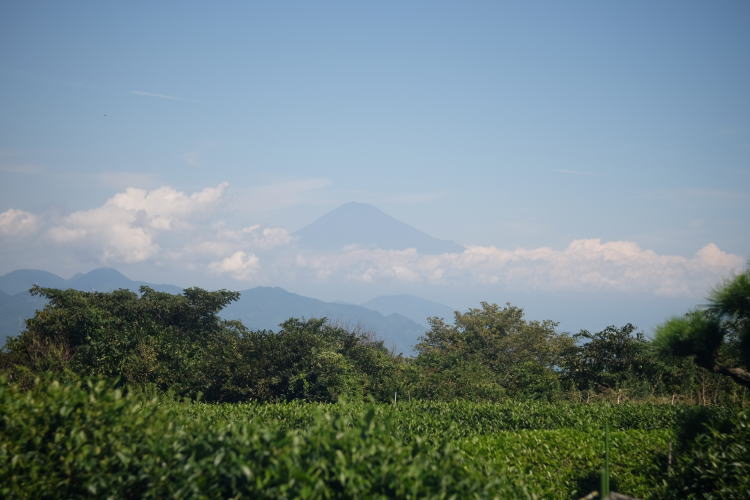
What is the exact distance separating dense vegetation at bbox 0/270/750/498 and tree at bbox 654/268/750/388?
0.02 m

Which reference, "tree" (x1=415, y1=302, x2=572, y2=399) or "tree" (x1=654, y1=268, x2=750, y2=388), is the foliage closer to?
"tree" (x1=654, y1=268, x2=750, y2=388)

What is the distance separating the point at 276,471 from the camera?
365 cm

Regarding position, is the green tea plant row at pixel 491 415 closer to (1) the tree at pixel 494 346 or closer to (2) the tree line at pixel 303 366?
(2) the tree line at pixel 303 366

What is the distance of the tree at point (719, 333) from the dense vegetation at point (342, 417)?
0.08ft

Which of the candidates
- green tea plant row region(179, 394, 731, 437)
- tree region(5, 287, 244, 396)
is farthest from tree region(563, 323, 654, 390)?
tree region(5, 287, 244, 396)

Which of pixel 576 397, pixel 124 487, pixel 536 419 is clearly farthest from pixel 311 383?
pixel 124 487

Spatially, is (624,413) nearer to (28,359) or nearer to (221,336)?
(221,336)

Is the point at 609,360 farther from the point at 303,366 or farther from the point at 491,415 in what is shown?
the point at 303,366

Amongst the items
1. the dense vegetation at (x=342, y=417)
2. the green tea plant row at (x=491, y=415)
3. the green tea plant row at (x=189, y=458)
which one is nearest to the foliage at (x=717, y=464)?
the dense vegetation at (x=342, y=417)

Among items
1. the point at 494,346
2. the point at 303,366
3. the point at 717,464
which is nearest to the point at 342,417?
the point at 717,464

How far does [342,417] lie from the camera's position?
4.32 meters

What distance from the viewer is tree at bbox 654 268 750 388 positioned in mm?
8047

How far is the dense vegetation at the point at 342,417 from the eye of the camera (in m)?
3.83

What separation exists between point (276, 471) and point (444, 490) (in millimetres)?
1232
